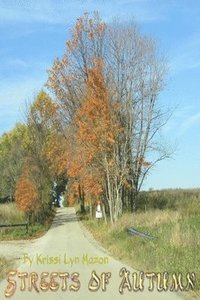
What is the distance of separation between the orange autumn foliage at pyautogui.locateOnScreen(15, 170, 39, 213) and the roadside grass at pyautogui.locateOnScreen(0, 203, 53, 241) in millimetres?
1215

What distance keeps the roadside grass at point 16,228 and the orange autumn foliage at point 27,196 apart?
47.9 inches

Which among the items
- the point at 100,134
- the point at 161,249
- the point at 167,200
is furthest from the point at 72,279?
the point at 167,200

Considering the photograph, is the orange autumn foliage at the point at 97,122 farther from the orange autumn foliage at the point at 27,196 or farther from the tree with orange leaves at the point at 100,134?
the orange autumn foliage at the point at 27,196

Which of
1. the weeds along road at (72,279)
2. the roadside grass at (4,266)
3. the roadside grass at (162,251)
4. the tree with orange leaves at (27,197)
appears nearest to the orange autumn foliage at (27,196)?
the tree with orange leaves at (27,197)

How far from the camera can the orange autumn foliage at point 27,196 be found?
48859 millimetres

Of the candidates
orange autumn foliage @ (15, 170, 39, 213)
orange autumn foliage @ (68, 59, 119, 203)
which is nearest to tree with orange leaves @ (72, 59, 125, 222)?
orange autumn foliage @ (68, 59, 119, 203)

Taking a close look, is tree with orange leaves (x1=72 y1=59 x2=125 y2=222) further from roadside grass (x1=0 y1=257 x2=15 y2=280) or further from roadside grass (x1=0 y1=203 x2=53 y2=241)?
roadside grass (x1=0 y1=257 x2=15 y2=280)

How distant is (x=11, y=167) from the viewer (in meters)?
73.6

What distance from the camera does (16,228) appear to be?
42250 mm

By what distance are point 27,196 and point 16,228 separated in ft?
23.1

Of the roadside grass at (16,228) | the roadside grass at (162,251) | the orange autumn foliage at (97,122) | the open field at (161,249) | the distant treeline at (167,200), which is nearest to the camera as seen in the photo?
the roadside grass at (162,251)

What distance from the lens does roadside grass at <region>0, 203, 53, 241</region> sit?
38.7 m

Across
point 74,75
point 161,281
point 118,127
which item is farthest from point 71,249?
point 74,75

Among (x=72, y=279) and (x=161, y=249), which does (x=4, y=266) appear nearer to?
(x=72, y=279)
